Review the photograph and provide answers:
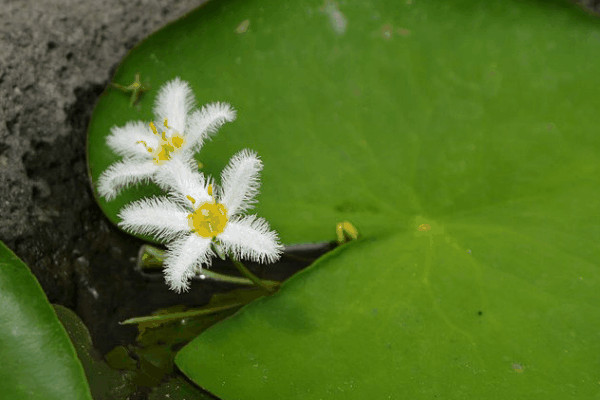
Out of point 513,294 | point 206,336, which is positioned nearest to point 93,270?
point 206,336

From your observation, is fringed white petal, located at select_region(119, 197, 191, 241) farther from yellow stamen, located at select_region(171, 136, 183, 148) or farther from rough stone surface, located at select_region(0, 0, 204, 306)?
rough stone surface, located at select_region(0, 0, 204, 306)

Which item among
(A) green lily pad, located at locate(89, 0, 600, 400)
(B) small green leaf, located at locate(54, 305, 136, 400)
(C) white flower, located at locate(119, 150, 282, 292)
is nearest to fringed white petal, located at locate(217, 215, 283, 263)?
(C) white flower, located at locate(119, 150, 282, 292)

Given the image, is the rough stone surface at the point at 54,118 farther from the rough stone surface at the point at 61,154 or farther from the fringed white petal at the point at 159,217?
the fringed white petal at the point at 159,217

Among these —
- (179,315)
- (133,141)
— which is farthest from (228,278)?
(133,141)

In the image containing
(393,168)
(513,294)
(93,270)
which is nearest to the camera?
(513,294)

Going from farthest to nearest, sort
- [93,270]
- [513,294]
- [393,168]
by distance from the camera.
Answer: 1. [93,270]
2. [393,168]
3. [513,294]

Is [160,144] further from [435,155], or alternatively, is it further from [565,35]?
[565,35]
